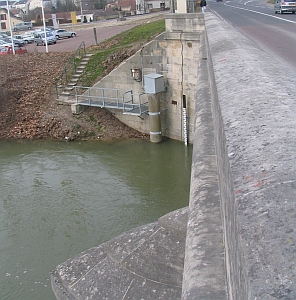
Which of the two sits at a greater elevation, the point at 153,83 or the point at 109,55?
the point at 109,55

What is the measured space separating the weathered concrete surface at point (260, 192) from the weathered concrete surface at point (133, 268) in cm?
327

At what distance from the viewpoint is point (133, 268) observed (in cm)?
604

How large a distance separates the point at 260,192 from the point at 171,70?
17.7 m

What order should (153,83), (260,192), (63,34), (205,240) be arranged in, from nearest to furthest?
(260,192), (205,240), (153,83), (63,34)

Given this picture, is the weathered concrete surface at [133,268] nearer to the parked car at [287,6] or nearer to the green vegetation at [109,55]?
the green vegetation at [109,55]

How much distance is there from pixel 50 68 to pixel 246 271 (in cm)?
2397

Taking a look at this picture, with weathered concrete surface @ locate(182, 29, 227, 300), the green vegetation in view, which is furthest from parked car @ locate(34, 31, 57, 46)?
weathered concrete surface @ locate(182, 29, 227, 300)

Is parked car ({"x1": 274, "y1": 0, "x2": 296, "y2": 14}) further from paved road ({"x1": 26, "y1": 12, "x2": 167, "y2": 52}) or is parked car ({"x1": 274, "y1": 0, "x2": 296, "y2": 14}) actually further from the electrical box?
paved road ({"x1": 26, "y1": 12, "x2": 167, "y2": 52})

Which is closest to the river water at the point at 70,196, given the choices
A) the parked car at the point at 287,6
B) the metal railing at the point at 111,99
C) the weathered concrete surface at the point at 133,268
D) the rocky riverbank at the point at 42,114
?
the rocky riverbank at the point at 42,114

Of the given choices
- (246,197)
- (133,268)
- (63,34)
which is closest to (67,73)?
(133,268)

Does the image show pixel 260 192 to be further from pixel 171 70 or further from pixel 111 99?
pixel 111 99

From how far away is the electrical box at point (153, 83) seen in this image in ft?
58.4

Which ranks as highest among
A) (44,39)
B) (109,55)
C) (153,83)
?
(44,39)

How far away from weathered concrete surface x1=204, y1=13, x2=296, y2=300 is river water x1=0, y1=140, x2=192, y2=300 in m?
7.28
